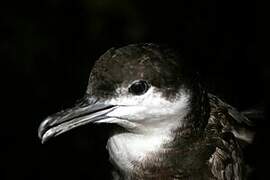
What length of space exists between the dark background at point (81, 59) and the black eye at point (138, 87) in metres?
1.11

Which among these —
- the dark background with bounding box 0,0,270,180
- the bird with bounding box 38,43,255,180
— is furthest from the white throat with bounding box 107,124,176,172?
the dark background with bounding box 0,0,270,180

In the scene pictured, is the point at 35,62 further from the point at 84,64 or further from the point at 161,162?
the point at 161,162

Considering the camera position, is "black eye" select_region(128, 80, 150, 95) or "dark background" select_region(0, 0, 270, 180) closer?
"black eye" select_region(128, 80, 150, 95)

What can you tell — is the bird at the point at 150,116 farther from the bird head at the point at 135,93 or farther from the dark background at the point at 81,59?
the dark background at the point at 81,59

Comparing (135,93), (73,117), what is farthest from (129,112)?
(73,117)

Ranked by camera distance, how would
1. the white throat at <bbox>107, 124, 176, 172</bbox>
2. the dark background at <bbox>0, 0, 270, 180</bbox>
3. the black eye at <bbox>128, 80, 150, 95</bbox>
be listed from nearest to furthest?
the black eye at <bbox>128, 80, 150, 95</bbox>
the white throat at <bbox>107, 124, 176, 172</bbox>
the dark background at <bbox>0, 0, 270, 180</bbox>

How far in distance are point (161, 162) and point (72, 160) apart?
123cm

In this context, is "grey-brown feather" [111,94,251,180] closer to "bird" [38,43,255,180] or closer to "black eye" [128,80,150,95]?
"bird" [38,43,255,180]

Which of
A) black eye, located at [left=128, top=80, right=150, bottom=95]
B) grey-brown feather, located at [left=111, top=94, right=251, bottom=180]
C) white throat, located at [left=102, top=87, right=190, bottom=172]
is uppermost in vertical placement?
black eye, located at [left=128, top=80, right=150, bottom=95]

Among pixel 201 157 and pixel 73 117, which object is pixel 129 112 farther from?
pixel 201 157

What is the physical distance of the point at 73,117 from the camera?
2.75 metres

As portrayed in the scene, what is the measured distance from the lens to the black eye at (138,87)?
8.82 feet

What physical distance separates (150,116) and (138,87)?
12 centimetres

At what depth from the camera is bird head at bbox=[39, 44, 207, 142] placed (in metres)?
2.69
